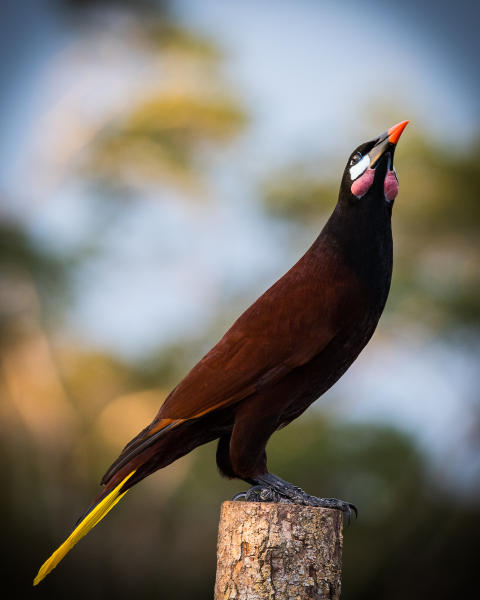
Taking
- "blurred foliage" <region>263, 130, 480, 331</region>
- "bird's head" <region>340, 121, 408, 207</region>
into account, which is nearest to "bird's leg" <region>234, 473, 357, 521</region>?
"bird's head" <region>340, 121, 408, 207</region>

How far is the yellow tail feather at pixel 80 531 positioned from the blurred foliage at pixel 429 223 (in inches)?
227

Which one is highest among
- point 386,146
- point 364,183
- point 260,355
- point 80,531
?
point 386,146

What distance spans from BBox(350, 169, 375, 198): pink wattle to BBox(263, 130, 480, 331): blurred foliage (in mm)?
5463

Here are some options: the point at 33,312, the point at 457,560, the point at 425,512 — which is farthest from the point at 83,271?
the point at 457,560

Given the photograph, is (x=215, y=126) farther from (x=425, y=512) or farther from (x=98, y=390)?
(x=425, y=512)

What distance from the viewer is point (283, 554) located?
185cm

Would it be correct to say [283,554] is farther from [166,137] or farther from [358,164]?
[166,137]

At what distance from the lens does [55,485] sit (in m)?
7.64

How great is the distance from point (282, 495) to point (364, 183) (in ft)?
2.88

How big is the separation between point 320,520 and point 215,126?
727 centimetres

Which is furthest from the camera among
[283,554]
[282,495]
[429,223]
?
[429,223]

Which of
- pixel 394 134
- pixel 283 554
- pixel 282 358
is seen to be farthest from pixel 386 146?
pixel 283 554

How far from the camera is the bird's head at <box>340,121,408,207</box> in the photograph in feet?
6.68

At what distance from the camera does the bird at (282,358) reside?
193 centimetres
